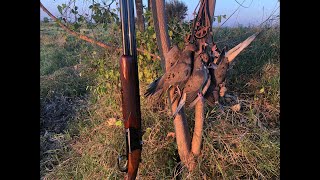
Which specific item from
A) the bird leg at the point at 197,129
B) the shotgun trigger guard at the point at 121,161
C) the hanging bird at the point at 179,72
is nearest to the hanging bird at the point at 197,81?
the hanging bird at the point at 179,72

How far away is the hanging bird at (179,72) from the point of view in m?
A: 1.53

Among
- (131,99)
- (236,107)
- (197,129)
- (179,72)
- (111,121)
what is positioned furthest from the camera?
(111,121)

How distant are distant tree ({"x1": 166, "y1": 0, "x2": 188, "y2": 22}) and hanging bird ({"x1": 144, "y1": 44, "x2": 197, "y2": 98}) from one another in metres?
0.66

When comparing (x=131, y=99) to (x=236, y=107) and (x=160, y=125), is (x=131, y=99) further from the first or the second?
(x=236, y=107)

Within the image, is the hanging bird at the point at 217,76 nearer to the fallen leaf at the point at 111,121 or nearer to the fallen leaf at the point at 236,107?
the fallen leaf at the point at 236,107

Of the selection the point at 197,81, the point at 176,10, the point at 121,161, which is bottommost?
the point at 121,161

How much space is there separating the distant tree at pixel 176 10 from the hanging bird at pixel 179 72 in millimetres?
664

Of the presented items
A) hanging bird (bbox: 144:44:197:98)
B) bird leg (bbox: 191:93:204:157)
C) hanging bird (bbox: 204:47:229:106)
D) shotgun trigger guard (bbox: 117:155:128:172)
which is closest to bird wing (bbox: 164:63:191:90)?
hanging bird (bbox: 144:44:197:98)

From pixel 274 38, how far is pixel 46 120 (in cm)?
218

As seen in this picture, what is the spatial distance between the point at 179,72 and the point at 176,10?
85cm

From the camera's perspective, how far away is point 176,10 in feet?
7.43

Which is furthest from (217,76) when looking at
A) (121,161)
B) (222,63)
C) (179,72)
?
(121,161)

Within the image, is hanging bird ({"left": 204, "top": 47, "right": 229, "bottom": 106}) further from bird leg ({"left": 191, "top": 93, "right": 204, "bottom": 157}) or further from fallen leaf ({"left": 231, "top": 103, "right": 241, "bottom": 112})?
fallen leaf ({"left": 231, "top": 103, "right": 241, "bottom": 112})
